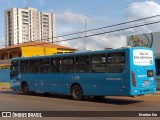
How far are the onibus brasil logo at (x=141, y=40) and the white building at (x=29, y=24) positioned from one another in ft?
52.6

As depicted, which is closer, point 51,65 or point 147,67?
point 147,67

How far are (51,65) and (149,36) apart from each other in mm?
12635

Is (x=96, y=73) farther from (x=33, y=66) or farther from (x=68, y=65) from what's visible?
(x=33, y=66)

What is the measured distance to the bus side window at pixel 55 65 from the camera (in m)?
20.9

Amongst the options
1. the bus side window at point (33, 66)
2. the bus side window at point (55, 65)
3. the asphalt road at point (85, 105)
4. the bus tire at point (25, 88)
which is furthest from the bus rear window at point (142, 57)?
the bus tire at point (25, 88)

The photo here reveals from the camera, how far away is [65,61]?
2039 cm

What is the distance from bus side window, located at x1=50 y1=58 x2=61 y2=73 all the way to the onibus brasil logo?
12356 millimetres

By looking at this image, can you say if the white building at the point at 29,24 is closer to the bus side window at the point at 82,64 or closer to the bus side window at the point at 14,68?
the bus side window at the point at 14,68

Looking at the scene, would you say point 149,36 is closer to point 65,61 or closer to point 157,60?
point 157,60

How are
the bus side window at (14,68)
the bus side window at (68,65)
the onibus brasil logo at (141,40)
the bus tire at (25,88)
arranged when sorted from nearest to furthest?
the bus side window at (68,65)
the bus tire at (25,88)
the bus side window at (14,68)
the onibus brasil logo at (141,40)

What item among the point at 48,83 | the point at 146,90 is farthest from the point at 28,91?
the point at 146,90

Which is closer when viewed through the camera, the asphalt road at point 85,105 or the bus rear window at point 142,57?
the asphalt road at point 85,105

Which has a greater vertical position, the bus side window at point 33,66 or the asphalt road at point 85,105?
the bus side window at point 33,66

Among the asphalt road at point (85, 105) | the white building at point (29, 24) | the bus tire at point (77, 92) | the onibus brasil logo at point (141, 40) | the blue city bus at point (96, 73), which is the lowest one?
the asphalt road at point (85, 105)
